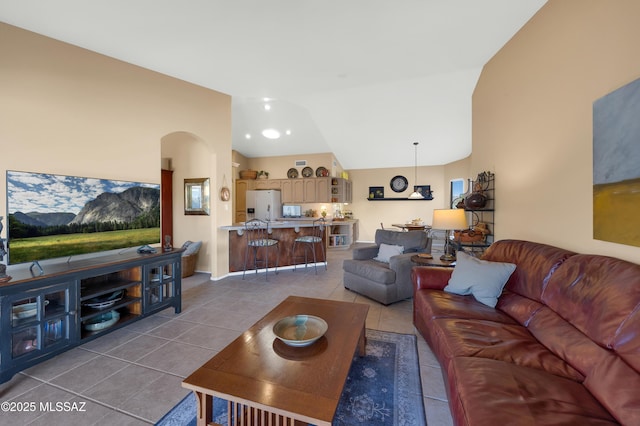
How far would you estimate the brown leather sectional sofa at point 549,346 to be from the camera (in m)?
1.02

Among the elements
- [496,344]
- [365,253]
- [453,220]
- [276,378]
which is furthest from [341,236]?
[276,378]

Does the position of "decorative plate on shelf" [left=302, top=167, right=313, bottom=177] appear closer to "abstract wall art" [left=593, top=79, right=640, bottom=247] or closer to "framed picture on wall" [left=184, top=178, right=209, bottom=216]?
"framed picture on wall" [left=184, top=178, right=209, bottom=216]

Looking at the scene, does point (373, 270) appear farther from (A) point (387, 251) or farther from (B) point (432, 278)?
(B) point (432, 278)

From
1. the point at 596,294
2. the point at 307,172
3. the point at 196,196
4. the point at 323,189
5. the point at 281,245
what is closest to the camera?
the point at 596,294

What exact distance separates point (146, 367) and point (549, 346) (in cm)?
282

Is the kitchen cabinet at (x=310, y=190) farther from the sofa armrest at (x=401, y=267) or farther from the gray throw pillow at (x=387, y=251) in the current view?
the sofa armrest at (x=401, y=267)

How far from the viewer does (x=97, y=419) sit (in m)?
1.48

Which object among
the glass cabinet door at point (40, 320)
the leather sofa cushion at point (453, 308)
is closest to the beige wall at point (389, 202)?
the leather sofa cushion at point (453, 308)

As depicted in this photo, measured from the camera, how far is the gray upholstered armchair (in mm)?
3162

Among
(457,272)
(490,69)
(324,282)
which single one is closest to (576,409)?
(457,272)

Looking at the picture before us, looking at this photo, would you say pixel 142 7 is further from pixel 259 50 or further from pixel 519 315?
pixel 519 315

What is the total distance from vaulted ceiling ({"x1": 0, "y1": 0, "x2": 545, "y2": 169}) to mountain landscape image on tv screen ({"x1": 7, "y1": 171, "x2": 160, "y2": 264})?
5.04ft

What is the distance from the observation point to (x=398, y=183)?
8477mm

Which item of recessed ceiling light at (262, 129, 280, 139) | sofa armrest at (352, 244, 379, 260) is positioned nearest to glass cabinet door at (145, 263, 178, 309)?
sofa armrest at (352, 244, 379, 260)
